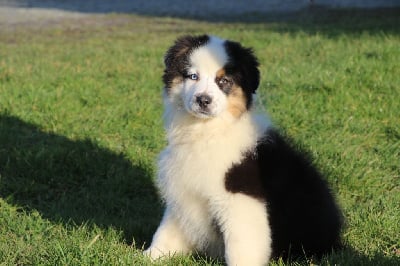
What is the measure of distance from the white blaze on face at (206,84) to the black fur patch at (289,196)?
0.37 meters

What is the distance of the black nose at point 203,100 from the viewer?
3.68 m

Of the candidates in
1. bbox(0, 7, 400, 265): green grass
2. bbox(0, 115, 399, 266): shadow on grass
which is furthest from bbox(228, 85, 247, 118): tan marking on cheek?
bbox(0, 115, 399, 266): shadow on grass

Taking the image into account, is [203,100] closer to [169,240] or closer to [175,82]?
[175,82]

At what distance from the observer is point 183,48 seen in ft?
13.2

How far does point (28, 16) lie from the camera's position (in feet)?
74.4

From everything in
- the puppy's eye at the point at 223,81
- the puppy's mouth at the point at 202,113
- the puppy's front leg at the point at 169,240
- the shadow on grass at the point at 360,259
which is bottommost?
the puppy's front leg at the point at 169,240

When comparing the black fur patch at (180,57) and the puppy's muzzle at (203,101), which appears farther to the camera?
the black fur patch at (180,57)

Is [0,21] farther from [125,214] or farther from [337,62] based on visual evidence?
[125,214]

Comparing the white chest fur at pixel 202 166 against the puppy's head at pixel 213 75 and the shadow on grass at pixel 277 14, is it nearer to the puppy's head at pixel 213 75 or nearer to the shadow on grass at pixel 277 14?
the puppy's head at pixel 213 75

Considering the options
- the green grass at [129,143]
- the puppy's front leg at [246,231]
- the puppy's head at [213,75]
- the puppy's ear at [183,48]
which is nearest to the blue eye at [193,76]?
the puppy's head at [213,75]

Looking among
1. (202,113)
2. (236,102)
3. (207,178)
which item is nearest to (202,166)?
(207,178)

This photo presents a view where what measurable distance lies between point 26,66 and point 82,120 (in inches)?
135

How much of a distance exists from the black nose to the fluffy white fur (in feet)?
0.13

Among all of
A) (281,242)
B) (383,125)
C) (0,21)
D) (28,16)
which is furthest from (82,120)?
(28,16)
